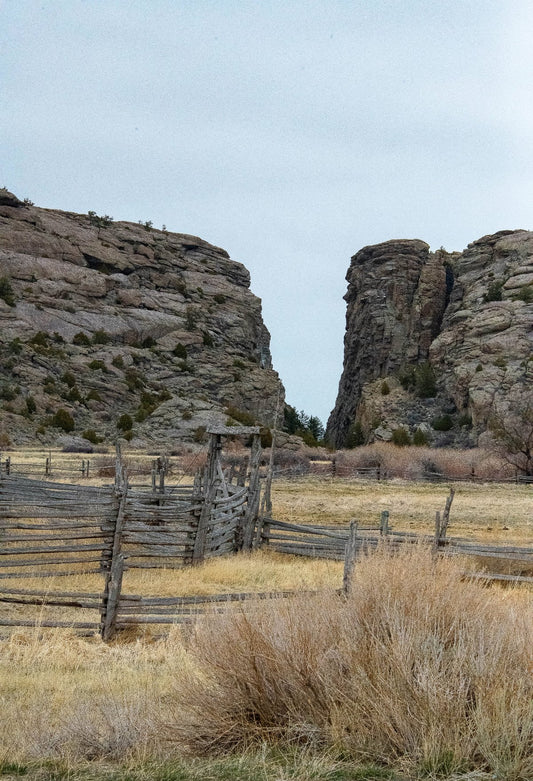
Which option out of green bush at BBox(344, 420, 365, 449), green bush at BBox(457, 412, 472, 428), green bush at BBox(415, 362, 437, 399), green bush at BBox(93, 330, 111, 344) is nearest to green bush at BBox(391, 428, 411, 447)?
green bush at BBox(457, 412, 472, 428)

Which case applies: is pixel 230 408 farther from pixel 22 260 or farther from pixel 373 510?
pixel 373 510

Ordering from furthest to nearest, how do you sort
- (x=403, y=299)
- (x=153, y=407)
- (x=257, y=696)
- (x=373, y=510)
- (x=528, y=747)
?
(x=403, y=299), (x=153, y=407), (x=373, y=510), (x=257, y=696), (x=528, y=747)

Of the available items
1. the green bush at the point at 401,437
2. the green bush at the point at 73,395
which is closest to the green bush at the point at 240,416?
the green bush at the point at 73,395

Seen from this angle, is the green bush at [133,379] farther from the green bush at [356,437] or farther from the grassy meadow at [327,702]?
the grassy meadow at [327,702]

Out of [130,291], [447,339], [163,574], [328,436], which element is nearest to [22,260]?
[130,291]

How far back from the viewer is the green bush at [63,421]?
4703 cm

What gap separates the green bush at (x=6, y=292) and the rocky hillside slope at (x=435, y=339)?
107 feet

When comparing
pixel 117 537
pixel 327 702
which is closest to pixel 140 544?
pixel 117 537

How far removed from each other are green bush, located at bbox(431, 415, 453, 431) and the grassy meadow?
60.0 m

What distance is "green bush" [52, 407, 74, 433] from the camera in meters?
47.0

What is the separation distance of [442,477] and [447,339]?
39.0 m

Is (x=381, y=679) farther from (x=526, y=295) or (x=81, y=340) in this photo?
(x=526, y=295)

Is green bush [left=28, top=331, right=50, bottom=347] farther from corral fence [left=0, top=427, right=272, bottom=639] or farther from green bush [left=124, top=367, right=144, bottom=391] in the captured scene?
corral fence [left=0, top=427, right=272, bottom=639]

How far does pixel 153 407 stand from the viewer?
54.3 meters
